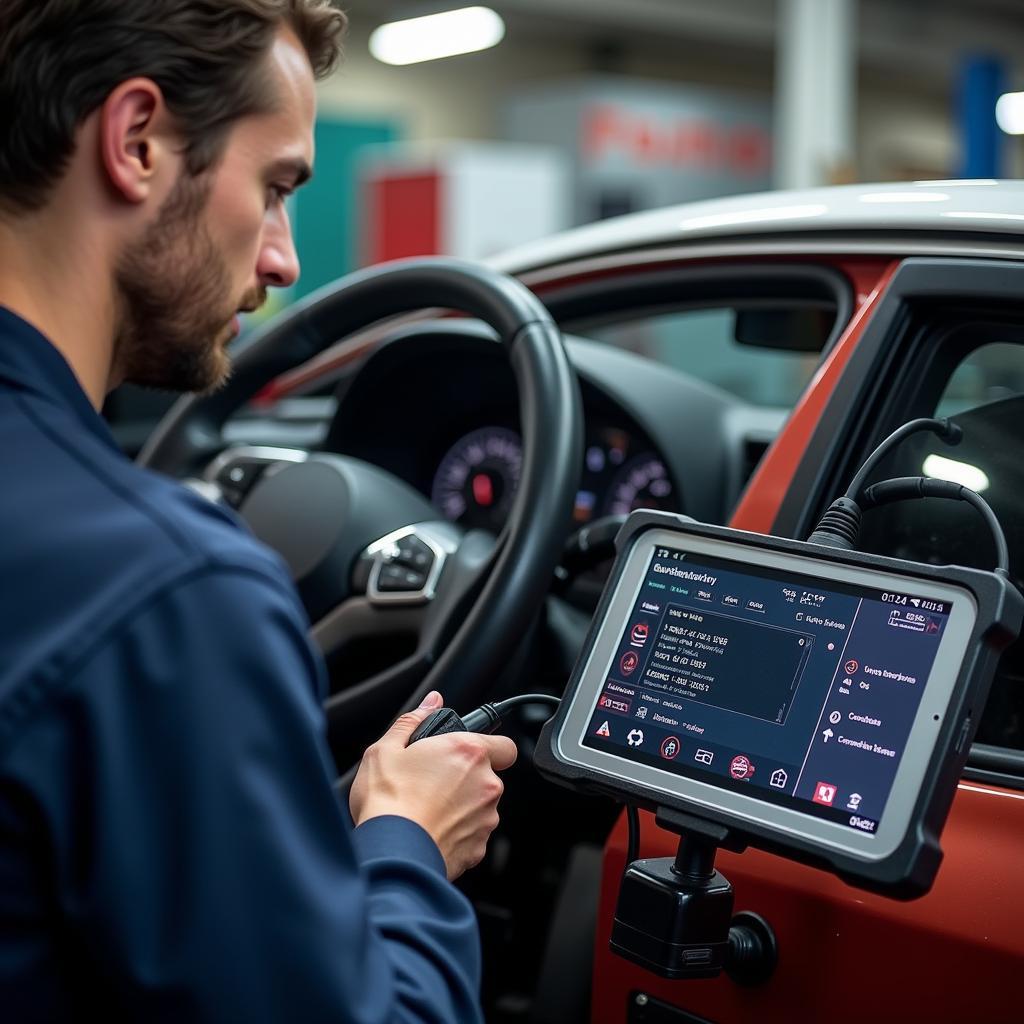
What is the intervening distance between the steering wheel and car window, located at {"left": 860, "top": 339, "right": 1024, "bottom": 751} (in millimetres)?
293

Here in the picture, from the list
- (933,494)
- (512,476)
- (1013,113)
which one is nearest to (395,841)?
(933,494)

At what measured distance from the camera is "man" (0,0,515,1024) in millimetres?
658

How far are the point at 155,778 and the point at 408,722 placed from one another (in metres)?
0.37

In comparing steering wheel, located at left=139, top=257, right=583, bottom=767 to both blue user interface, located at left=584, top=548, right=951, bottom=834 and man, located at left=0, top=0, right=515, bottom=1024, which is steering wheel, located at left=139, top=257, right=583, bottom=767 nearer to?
blue user interface, located at left=584, top=548, right=951, bottom=834

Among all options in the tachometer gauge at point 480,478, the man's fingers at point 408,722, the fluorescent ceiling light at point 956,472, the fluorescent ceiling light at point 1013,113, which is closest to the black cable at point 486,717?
the man's fingers at point 408,722

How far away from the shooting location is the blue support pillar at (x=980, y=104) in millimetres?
10664

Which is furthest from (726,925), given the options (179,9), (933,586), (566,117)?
(566,117)

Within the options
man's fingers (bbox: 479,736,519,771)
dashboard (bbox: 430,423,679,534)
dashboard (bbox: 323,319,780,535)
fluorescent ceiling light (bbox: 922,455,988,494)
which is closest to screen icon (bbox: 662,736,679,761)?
man's fingers (bbox: 479,736,519,771)

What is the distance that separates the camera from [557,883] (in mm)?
1710

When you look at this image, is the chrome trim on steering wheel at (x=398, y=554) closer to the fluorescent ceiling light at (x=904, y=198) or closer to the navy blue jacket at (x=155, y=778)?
the fluorescent ceiling light at (x=904, y=198)

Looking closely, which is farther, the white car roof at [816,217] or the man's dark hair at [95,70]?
the white car roof at [816,217]

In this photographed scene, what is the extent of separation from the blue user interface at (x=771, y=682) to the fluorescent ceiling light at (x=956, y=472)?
0.25m

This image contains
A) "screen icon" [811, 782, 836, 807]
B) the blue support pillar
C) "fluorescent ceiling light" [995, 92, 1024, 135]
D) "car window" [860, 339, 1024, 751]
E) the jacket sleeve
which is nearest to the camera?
the jacket sleeve

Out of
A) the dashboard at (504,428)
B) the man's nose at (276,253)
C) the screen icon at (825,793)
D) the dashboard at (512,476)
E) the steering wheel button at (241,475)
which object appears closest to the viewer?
the screen icon at (825,793)
